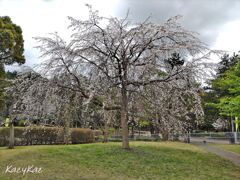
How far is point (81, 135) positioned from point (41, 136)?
329cm

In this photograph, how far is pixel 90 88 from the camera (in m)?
9.88

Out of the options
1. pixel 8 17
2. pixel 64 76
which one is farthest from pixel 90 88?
pixel 8 17

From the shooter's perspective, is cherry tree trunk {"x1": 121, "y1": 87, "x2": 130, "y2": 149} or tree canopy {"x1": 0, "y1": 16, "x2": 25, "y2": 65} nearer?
cherry tree trunk {"x1": 121, "y1": 87, "x2": 130, "y2": 149}

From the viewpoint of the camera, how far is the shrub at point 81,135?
18984 mm

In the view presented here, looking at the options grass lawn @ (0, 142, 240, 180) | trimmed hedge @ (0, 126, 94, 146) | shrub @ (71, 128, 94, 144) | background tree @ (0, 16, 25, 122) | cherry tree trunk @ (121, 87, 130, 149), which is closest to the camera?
grass lawn @ (0, 142, 240, 180)

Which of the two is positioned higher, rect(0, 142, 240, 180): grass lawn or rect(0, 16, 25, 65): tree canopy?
rect(0, 16, 25, 65): tree canopy

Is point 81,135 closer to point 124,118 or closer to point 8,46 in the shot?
point 8,46

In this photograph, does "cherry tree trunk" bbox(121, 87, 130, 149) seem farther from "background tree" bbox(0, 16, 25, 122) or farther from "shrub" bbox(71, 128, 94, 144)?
"shrub" bbox(71, 128, 94, 144)

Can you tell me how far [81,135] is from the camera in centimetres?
1955

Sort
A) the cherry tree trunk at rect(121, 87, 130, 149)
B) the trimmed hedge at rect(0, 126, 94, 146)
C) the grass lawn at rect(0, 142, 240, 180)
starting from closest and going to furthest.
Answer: the grass lawn at rect(0, 142, 240, 180) → the cherry tree trunk at rect(121, 87, 130, 149) → the trimmed hedge at rect(0, 126, 94, 146)

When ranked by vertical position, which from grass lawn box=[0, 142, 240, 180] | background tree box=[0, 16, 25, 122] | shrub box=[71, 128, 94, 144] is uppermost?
background tree box=[0, 16, 25, 122]

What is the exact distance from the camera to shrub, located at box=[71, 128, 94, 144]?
62.3 feet

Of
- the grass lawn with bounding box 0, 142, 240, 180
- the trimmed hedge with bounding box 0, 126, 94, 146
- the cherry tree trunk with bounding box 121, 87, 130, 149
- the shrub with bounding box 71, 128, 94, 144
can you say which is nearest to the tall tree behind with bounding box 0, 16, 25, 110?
the trimmed hedge with bounding box 0, 126, 94, 146

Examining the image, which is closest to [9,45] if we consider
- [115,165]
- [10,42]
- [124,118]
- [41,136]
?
[10,42]
